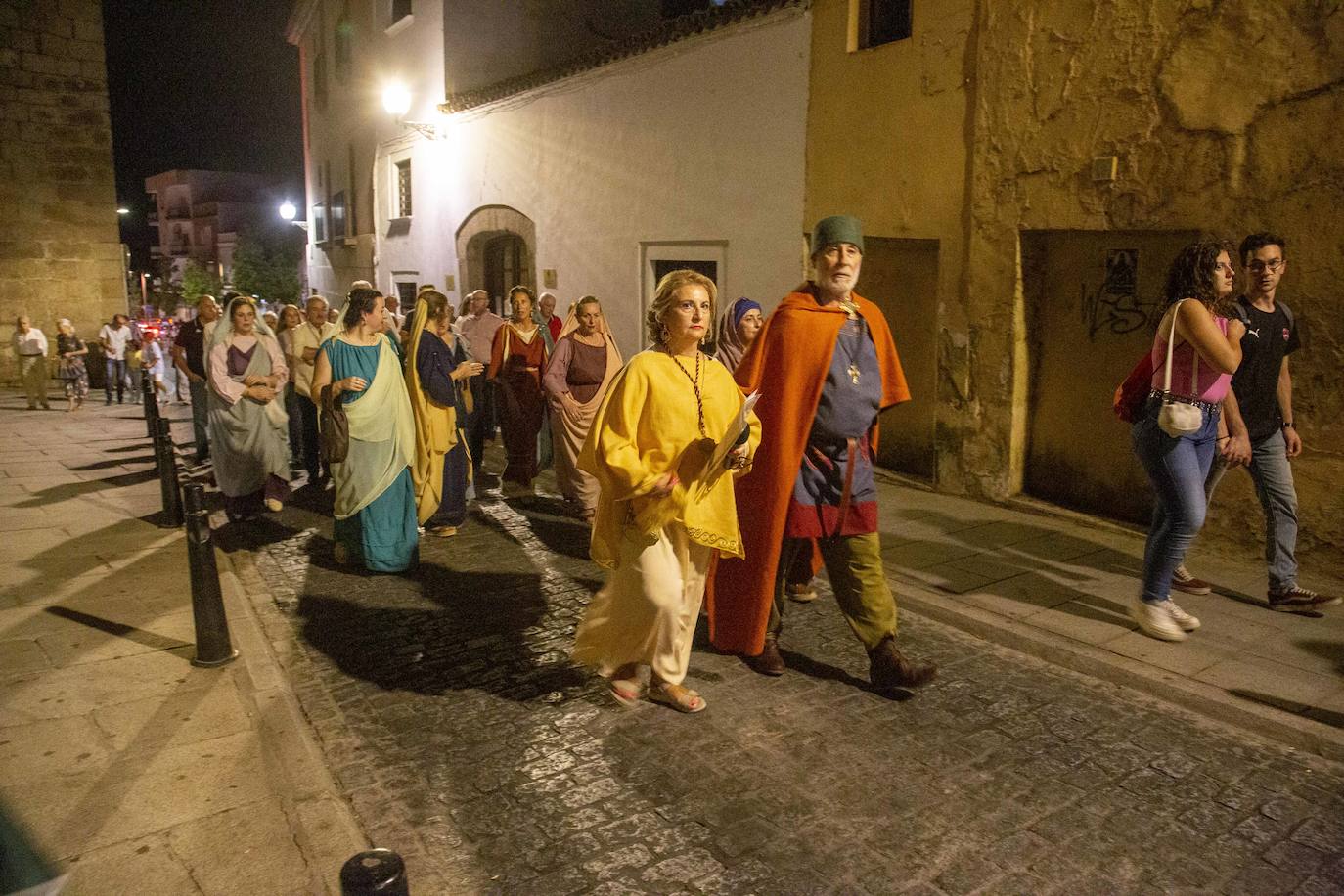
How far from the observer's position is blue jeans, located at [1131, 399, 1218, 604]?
479cm

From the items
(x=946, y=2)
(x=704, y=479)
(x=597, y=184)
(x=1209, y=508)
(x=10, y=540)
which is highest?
(x=946, y=2)

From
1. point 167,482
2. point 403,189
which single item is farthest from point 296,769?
point 403,189

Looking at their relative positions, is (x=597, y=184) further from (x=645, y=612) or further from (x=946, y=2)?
(x=645, y=612)

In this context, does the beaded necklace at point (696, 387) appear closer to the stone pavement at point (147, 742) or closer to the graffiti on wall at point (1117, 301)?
the stone pavement at point (147, 742)

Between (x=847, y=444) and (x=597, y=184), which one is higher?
(x=597, y=184)

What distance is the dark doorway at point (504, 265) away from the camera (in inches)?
642

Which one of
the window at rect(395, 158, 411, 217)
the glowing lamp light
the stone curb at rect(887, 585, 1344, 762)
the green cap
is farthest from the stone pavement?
the window at rect(395, 158, 411, 217)

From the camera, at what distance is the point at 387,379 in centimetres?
637

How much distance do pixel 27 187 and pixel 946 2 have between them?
17442mm

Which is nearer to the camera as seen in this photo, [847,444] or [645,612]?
[645,612]

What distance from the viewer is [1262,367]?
524 cm

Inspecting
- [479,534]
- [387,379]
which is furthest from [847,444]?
[479,534]

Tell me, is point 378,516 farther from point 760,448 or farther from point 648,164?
point 648,164

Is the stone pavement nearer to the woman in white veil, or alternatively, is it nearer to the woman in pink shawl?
the woman in white veil
